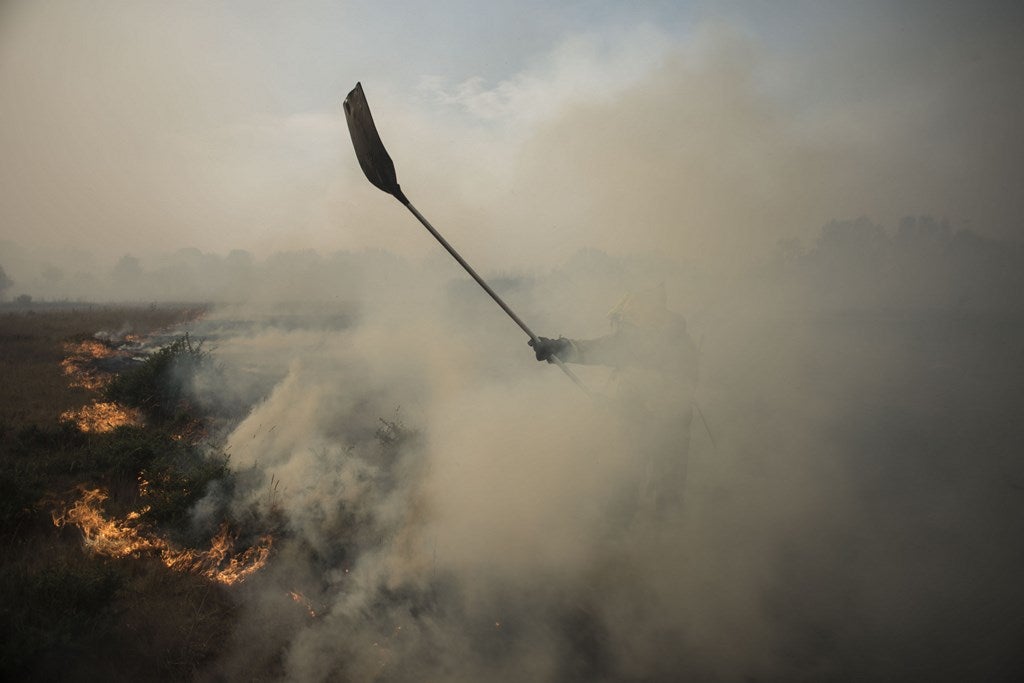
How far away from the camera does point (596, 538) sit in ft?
16.6

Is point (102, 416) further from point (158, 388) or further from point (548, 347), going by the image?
point (548, 347)

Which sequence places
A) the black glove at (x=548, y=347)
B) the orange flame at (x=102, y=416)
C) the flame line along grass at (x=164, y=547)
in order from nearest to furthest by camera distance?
the flame line along grass at (x=164, y=547) < the black glove at (x=548, y=347) < the orange flame at (x=102, y=416)

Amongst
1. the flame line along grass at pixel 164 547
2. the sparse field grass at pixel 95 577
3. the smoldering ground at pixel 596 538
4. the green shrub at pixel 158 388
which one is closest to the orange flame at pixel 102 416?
the green shrub at pixel 158 388

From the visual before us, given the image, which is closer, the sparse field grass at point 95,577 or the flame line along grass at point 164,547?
the sparse field grass at point 95,577

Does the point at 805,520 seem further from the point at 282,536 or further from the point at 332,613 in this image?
the point at 282,536

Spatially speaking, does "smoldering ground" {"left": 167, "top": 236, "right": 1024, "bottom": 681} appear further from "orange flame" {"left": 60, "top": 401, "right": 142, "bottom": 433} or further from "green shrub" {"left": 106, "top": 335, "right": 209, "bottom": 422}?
"orange flame" {"left": 60, "top": 401, "right": 142, "bottom": 433}

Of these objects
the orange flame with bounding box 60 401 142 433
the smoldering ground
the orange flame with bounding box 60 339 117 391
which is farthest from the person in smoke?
the orange flame with bounding box 60 339 117 391

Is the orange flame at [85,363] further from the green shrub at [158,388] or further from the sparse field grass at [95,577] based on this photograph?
the sparse field grass at [95,577]

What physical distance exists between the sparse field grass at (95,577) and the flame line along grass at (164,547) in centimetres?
11

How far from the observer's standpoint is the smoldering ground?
Result: 11.8 feet

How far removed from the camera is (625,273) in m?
13.6

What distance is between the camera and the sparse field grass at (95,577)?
296 centimetres

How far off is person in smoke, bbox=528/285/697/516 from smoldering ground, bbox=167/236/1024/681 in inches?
9.2

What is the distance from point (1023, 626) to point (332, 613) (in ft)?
22.0
